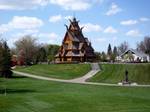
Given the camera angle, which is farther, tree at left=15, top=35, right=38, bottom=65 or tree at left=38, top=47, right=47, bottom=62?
tree at left=38, top=47, right=47, bottom=62

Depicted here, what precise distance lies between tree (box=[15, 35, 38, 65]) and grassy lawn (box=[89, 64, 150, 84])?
45.5 meters

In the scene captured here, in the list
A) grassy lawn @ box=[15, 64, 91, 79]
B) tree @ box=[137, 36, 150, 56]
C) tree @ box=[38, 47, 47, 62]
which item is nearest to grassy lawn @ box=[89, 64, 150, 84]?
grassy lawn @ box=[15, 64, 91, 79]

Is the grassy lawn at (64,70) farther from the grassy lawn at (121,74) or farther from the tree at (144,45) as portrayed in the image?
the tree at (144,45)

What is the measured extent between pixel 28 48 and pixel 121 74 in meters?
59.0

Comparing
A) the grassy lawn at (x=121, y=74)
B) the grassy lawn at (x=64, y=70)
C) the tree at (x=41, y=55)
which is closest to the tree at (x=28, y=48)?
the tree at (x=41, y=55)

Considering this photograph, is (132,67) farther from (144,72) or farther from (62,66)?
(62,66)

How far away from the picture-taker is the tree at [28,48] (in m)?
127

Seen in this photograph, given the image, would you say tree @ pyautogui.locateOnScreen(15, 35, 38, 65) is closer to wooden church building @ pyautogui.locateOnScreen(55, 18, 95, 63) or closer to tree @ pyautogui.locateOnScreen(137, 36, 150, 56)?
wooden church building @ pyautogui.locateOnScreen(55, 18, 95, 63)

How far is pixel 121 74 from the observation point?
75.8 m

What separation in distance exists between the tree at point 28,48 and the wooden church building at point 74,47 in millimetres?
17706

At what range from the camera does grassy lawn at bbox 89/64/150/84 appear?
68.8m

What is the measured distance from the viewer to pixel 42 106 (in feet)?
92.7

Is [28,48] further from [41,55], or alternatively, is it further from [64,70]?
[64,70]

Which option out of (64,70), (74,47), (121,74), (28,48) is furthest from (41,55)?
(121,74)
